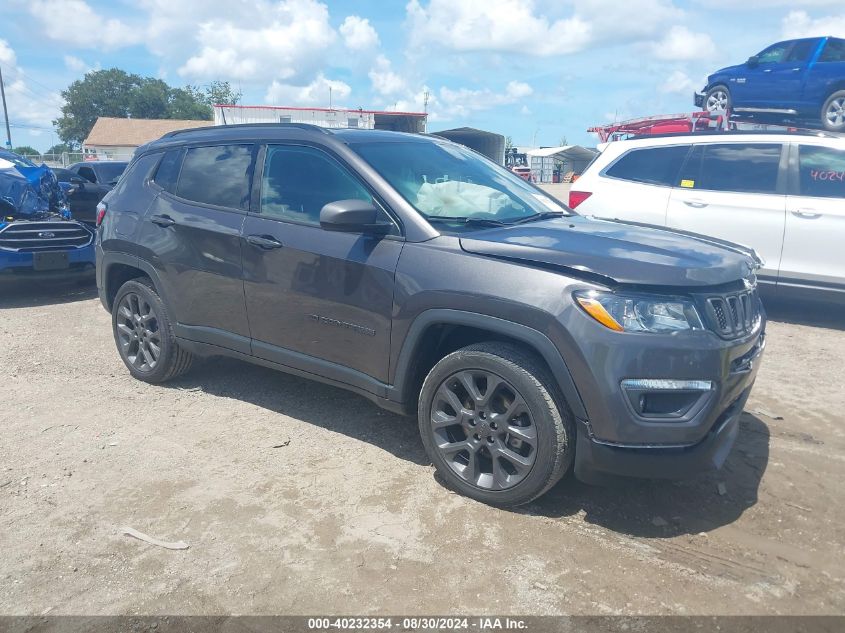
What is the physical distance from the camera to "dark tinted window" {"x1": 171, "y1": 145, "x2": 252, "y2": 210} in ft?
14.3

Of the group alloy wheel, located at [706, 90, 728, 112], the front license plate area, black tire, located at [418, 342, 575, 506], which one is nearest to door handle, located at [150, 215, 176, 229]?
black tire, located at [418, 342, 575, 506]

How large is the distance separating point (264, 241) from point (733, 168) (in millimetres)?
5191

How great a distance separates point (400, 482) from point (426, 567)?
79 cm

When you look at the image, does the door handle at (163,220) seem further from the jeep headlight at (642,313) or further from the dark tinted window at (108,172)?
the dark tinted window at (108,172)

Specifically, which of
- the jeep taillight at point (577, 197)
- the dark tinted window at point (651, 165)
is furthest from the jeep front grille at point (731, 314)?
the jeep taillight at point (577, 197)

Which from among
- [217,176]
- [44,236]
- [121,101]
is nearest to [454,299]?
[217,176]

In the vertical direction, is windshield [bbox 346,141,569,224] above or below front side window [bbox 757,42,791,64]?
below

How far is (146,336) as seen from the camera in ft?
16.5

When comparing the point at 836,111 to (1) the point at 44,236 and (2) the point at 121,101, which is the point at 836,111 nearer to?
(1) the point at 44,236

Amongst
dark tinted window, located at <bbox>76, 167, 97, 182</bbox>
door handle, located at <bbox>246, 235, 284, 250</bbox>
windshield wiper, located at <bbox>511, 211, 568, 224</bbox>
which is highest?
dark tinted window, located at <bbox>76, 167, 97, 182</bbox>

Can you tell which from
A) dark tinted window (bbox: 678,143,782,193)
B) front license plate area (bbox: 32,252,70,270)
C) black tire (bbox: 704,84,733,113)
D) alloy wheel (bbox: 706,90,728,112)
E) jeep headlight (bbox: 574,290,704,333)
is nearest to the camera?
jeep headlight (bbox: 574,290,704,333)

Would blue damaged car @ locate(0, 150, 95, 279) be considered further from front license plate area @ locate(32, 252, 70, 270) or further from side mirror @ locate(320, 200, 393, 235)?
side mirror @ locate(320, 200, 393, 235)

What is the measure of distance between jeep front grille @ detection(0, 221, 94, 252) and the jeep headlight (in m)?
7.30

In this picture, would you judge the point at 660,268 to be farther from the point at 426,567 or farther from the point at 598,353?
the point at 426,567
